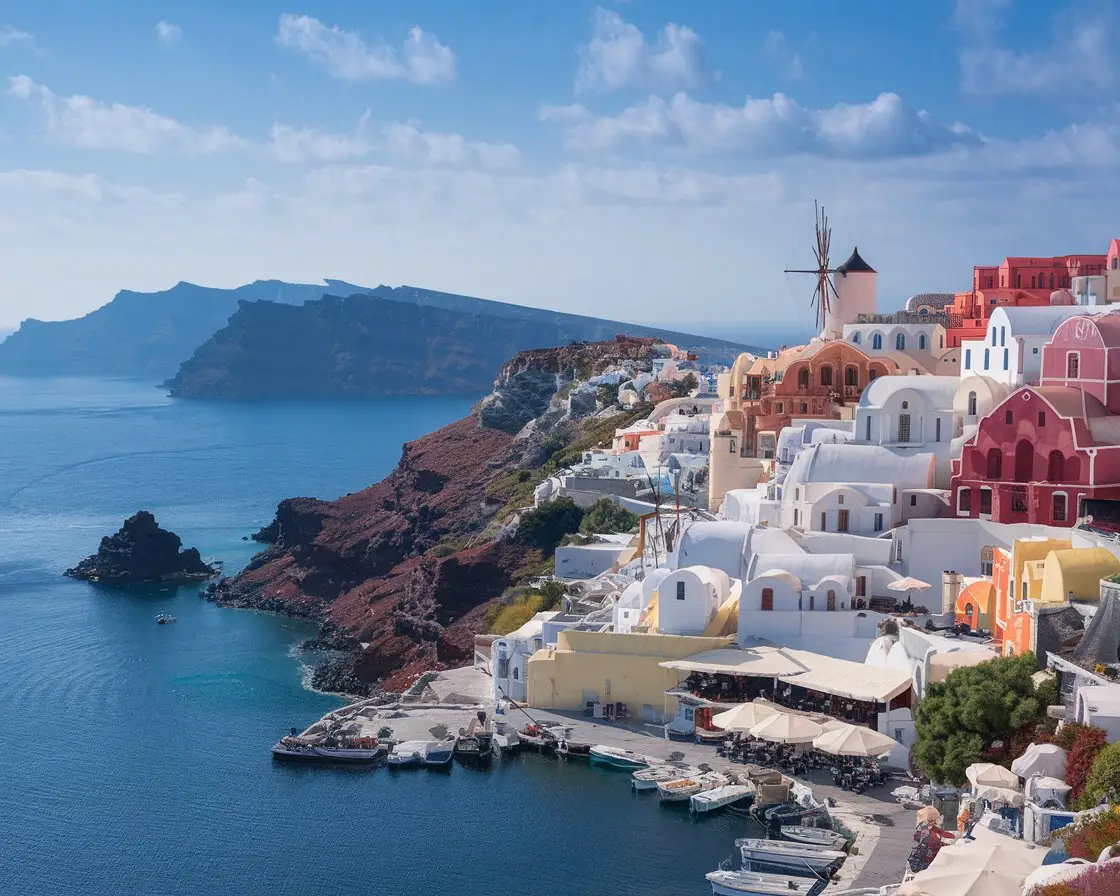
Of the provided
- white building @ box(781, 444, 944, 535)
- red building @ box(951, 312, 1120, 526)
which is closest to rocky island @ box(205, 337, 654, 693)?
white building @ box(781, 444, 944, 535)

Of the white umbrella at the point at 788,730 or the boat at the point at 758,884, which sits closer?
the boat at the point at 758,884

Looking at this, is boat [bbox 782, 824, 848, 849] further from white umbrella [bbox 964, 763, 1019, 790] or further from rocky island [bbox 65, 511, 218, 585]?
rocky island [bbox 65, 511, 218, 585]

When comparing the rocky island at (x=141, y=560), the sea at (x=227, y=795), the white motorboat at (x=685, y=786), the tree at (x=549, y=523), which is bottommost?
the sea at (x=227, y=795)

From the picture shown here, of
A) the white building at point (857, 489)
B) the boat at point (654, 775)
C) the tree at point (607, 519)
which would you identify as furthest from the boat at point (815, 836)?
the tree at point (607, 519)

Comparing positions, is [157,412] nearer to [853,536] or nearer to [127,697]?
[127,697]

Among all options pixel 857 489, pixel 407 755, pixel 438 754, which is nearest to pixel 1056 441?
pixel 857 489

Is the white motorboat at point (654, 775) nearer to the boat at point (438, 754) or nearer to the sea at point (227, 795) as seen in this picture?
the sea at point (227, 795)
